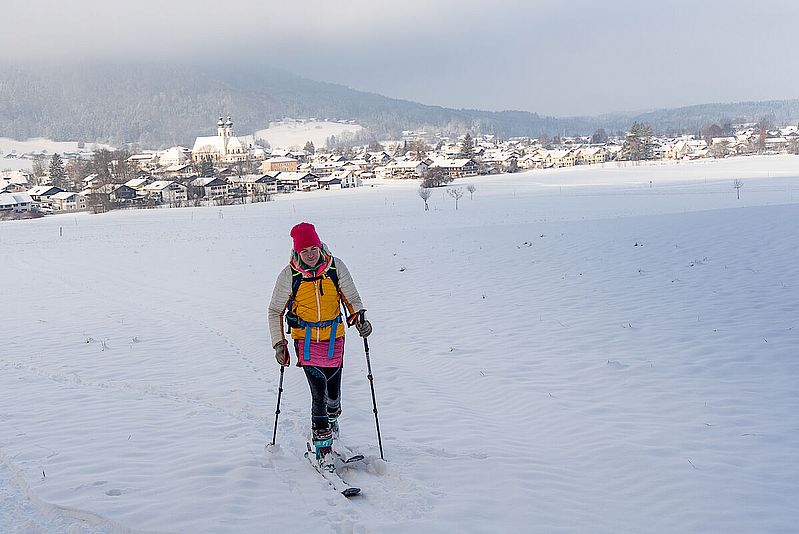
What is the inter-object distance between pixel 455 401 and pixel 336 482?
299 cm

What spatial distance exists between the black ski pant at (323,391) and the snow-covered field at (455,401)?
47cm

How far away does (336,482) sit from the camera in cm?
548

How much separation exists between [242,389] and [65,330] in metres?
6.52

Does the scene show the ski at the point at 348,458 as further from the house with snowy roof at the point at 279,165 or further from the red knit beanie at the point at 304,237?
the house with snowy roof at the point at 279,165

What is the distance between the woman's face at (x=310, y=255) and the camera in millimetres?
5501

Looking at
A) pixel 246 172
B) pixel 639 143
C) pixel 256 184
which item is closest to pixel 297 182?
pixel 256 184

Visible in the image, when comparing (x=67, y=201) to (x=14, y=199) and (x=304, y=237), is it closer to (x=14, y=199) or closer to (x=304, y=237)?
(x=14, y=199)

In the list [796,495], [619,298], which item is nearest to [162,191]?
[619,298]

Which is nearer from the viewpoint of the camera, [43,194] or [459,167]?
[43,194]

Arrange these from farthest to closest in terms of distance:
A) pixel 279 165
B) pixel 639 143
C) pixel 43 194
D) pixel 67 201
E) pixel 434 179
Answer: pixel 279 165 → pixel 639 143 → pixel 67 201 → pixel 43 194 → pixel 434 179

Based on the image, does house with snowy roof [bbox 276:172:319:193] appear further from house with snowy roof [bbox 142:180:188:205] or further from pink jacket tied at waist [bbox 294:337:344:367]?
pink jacket tied at waist [bbox 294:337:344:367]

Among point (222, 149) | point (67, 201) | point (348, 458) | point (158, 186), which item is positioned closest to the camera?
point (348, 458)

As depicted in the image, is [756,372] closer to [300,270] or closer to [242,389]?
[300,270]

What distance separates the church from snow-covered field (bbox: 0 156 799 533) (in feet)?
Answer: 555
